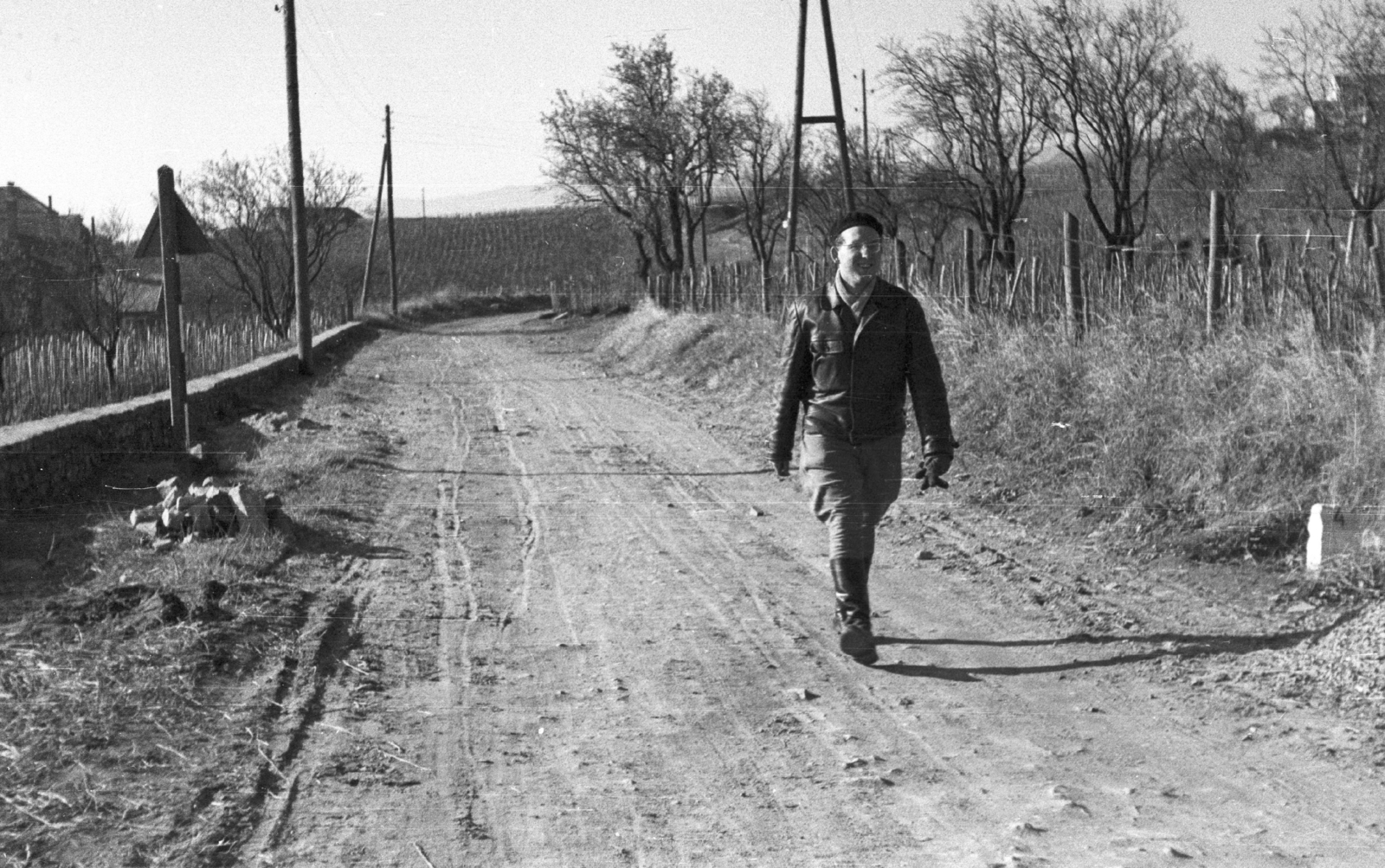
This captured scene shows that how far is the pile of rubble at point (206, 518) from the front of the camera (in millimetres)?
7598

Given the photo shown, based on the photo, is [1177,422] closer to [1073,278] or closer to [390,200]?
[1073,278]

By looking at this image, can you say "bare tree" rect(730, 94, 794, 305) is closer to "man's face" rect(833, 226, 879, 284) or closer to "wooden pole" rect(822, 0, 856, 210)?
"wooden pole" rect(822, 0, 856, 210)

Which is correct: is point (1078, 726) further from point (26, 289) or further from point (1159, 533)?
point (26, 289)

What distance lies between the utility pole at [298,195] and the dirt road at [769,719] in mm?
13866

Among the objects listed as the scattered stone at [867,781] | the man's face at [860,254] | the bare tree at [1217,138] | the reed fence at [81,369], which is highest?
the bare tree at [1217,138]

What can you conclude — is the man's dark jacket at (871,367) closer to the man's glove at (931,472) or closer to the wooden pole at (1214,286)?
the man's glove at (931,472)

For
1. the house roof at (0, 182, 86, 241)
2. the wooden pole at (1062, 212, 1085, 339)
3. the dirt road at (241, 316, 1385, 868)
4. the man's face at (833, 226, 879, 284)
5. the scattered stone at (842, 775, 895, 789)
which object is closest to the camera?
the dirt road at (241, 316, 1385, 868)

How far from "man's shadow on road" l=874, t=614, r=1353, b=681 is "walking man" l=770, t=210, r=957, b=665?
34cm

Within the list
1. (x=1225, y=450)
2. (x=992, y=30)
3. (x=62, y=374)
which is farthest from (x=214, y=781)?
(x=992, y=30)

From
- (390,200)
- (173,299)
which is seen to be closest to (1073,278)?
(173,299)

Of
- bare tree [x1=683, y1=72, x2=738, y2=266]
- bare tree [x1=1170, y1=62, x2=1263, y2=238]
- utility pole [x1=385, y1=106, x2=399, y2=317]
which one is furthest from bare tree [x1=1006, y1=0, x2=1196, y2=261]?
utility pole [x1=385, y1=106, x2=399, y2=317]

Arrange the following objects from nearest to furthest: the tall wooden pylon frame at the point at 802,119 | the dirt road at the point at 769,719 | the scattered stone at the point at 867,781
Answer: the dirt road at the point at 769,719 → the scattered stone at the point at 867,781 → the tall wooden pylon frame at the point at 802,119

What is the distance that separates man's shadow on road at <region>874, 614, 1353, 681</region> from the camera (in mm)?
5387

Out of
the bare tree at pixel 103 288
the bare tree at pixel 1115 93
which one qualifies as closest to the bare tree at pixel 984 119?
the bare tree at pixel 1115 93
